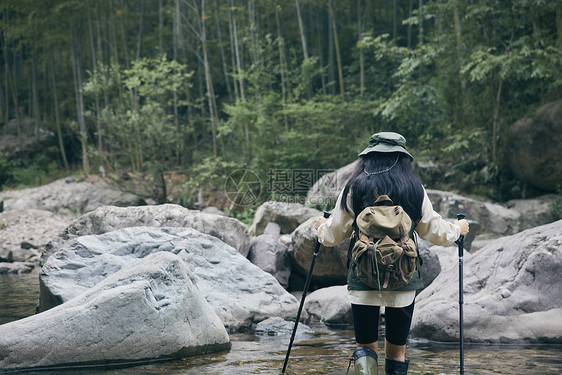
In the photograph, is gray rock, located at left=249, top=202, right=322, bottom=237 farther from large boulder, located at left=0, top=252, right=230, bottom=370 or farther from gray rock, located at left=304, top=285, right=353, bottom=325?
large boulder, located at left=0, top=252, right=230, bottom=370

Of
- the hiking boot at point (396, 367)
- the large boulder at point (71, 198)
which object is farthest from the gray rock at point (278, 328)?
the large boulder at point (71, 198)

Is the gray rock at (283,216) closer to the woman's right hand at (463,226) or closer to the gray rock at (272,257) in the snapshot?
the gray rock at (272,257)

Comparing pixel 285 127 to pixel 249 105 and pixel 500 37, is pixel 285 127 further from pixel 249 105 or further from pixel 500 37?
pixel 500 37

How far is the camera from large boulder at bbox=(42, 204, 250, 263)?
727 centimetres

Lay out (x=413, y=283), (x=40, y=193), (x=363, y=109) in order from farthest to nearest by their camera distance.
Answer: (x=40, y=193)
(x=363, y=109)
(x=413, y=283)

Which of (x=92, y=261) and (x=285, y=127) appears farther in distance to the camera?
(x=285, y=127)

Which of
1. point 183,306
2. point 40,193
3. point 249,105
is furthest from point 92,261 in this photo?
point 40,193

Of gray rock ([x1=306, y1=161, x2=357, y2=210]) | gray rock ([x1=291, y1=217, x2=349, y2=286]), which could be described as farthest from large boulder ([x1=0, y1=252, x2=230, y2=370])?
gray rock ([x1=306, y1=161, x2=357, y2=210])

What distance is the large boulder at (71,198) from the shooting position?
16.3 meters

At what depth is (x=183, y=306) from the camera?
4375 millimetres

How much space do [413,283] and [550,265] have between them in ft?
8.18

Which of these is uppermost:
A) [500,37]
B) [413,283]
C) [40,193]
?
[500,37]

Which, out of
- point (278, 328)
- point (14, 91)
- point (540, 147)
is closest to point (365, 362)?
point (278, 328)

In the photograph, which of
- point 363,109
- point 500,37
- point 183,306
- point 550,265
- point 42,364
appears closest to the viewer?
point 42,364
